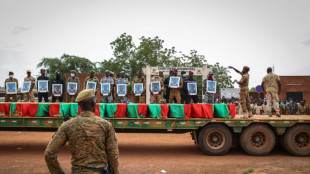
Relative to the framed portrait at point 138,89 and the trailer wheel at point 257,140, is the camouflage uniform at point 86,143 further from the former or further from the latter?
the framed portrait at point 138,89

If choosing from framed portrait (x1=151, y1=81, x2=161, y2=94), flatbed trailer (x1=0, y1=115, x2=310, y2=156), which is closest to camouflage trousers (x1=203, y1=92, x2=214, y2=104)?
flatbed trailer (x1=0, y1=115, x2=310, y2=156)

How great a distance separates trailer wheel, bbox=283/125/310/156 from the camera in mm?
8578

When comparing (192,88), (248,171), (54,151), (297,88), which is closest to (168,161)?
(248,171)

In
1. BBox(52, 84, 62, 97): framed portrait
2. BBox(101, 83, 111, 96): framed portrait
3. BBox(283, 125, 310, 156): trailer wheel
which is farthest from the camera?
BBox(52, 84, 62, 97): framed portrait

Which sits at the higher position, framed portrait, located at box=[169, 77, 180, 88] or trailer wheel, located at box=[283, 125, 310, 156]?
framed portrait, located at box=[169, 77, 180, 88]

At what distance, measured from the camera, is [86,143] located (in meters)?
2.83

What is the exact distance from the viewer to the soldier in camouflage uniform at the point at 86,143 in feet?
9.14

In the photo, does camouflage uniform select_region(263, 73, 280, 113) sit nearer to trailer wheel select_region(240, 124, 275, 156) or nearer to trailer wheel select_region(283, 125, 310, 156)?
trailer wheel select_region(283, 125, 310, 156)

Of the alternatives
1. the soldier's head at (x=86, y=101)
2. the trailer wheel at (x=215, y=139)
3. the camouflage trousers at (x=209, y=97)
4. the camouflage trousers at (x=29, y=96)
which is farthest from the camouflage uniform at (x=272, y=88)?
the camouflage trousers at (x=29, y=96)

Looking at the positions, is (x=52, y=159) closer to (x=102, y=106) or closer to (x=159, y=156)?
(x=102, y=106)

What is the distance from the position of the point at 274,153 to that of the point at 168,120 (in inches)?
161

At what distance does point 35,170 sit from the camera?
6.84 m

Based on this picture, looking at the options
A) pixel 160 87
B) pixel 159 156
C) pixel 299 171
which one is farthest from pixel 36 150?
pixel 299 171

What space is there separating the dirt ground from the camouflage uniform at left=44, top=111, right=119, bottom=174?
412 cm
